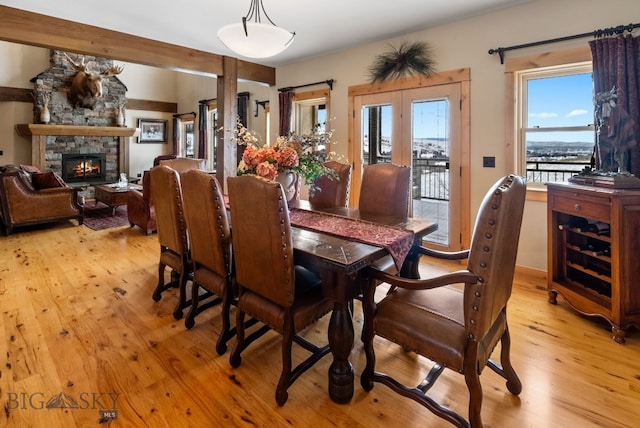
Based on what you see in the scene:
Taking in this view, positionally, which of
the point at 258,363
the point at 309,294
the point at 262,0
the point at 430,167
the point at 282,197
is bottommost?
the point at 258,363

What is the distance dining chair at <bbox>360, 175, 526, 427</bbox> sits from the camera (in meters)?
1.36

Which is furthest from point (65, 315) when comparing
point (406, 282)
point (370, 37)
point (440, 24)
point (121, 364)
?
point (440, 24)

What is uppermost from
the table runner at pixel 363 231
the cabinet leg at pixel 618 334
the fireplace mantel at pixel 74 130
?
the fireplace mantel at pixel 74 130

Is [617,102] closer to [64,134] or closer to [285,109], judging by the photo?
[285,109]

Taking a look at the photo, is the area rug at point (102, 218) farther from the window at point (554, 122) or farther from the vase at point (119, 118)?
the window at point (554, 122)

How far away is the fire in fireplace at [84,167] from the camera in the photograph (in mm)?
8234

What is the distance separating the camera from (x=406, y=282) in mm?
1582

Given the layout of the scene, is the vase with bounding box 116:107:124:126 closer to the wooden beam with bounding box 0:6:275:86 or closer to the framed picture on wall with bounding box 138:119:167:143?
the framed picture on wall with bounding box 138:119:167:143

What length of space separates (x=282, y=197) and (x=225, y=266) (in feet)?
2.51

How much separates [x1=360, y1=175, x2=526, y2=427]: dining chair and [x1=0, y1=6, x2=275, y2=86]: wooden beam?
4350 mm

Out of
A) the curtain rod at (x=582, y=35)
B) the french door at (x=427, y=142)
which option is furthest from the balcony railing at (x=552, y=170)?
the curtain rod at (x=582, y=35)

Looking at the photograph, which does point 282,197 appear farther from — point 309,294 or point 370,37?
point 370,37

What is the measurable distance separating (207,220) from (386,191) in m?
1.50

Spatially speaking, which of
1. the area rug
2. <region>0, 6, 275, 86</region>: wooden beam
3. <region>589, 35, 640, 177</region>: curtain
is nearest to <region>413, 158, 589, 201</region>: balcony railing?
<region>589, 35, 640, 177</region>: curtain
